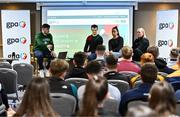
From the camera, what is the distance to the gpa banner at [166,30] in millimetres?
10344

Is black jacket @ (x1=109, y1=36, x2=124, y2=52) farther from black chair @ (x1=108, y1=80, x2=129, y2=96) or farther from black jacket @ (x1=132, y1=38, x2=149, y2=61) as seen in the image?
black chair @ (x1=108, y1=80, x2=129, y2=96)

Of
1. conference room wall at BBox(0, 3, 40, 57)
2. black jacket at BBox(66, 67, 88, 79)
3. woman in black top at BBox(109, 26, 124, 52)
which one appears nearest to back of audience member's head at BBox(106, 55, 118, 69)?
black jacket at BBox(66, 67, 88, 79)

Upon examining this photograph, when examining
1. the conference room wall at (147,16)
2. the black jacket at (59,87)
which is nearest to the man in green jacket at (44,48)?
the conference room wall at (147,16)

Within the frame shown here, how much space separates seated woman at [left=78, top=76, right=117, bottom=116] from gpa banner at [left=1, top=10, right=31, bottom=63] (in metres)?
8.54

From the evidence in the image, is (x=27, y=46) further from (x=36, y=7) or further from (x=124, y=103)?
(x=124, y=103)

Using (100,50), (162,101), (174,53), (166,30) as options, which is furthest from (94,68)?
(166,30)

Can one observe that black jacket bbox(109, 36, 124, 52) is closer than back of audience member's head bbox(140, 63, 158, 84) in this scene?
No

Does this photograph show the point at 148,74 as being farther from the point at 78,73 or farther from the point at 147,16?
the point at 147,16

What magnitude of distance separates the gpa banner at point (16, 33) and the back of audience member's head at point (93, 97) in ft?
28.0

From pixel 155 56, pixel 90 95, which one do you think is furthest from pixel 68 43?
pixel 90 95

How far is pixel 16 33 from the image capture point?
423 inches

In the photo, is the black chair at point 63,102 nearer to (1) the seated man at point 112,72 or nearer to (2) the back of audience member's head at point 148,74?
(2) the back of audience member's head at point 148,74

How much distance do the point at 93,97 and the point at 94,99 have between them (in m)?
0.02

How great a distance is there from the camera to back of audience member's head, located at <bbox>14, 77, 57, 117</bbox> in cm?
256
